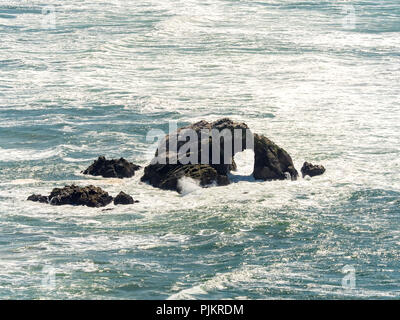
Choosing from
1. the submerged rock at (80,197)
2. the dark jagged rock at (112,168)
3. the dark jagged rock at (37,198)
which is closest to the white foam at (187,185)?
the dark jagged rock at (112,168)

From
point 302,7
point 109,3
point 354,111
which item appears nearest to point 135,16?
point 109,3

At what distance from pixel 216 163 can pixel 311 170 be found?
4896 mm

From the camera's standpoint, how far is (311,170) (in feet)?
165

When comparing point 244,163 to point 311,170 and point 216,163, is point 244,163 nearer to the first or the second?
point 216,163

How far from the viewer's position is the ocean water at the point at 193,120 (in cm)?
3731

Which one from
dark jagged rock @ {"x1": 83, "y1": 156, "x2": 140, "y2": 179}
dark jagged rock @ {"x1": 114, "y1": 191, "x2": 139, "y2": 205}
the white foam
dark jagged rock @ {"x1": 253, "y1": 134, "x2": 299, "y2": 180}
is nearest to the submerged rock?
dark jagged rock @ {"x1": 114, "y1": 191, "x2": 139, "y2": 205}

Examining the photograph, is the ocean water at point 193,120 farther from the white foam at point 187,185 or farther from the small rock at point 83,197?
the small rock at point 83,197

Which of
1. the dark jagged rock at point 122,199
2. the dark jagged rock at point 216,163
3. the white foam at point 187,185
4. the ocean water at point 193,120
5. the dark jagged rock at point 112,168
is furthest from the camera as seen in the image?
the dark jagged rock at point 112,168

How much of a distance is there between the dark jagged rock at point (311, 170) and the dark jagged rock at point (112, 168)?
854 centimetres

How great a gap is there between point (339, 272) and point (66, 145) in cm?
2348

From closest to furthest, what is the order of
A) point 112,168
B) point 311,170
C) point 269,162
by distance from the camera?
point 269,162
point 112,168
point 311,170

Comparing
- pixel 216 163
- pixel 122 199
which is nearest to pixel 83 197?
pixel 122 199

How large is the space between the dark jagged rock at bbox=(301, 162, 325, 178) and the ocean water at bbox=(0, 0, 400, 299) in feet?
2.31

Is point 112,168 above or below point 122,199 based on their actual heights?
Answer: above
